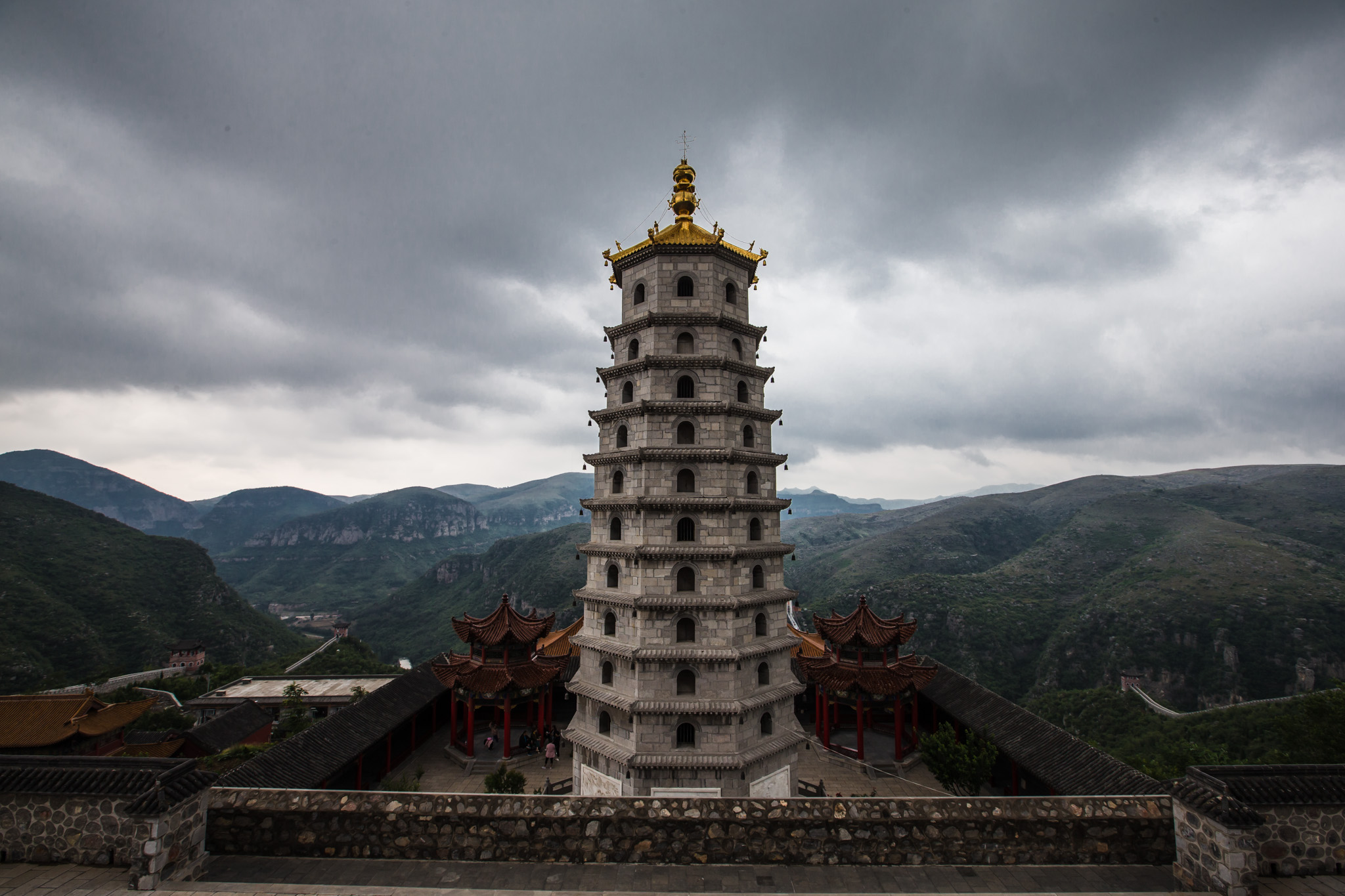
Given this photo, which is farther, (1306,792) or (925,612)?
(925,612)

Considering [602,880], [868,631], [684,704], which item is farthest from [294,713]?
[868,631]

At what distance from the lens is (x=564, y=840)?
12.6m

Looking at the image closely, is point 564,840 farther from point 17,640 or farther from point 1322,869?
point 17,640

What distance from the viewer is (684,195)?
73.9 ft

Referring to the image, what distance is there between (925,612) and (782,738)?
87.1 metres

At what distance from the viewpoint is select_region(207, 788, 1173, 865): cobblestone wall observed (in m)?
12.5

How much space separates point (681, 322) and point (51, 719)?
3819 centimetres

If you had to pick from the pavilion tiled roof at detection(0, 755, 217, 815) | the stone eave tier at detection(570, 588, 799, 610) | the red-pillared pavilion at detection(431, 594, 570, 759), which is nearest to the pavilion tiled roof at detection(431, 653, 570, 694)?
the red-pillared pavilion at detection(431, 594, 570, 759)

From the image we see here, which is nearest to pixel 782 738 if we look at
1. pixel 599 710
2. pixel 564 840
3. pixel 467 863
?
pixel 599 710

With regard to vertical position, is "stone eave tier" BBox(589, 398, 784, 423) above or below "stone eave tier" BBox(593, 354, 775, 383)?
below

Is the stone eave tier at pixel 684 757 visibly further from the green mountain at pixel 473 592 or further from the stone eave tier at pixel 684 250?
the green mountain at pixel 473 592

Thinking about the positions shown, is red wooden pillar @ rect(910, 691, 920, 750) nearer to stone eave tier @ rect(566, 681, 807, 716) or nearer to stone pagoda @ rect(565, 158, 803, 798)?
stone pagoda @ rect(565, 158, 803, 798)

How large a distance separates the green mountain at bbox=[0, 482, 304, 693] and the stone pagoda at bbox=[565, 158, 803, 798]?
67906mm

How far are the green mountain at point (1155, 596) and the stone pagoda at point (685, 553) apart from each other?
76270 mm
